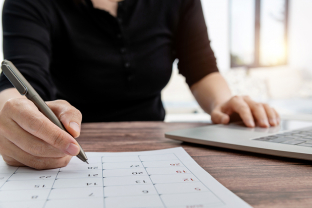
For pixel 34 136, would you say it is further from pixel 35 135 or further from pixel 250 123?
pixel 250 123

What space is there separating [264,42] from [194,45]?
3349 mm

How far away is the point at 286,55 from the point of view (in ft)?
12.0

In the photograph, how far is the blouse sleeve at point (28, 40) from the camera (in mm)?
563

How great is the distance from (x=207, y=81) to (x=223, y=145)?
18.6 inches

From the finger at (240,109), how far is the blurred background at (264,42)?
2.60 m

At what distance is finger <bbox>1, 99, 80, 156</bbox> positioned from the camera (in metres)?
0.27

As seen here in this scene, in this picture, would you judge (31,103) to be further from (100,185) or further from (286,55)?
(286,55)

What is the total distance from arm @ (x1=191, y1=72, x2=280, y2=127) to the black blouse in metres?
0.08

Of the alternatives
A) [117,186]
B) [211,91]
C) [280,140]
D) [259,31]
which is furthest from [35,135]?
[259,31]

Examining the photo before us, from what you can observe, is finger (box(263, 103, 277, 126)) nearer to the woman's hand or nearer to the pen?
the woman's hand

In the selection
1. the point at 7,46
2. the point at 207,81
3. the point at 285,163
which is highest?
the point at 7,46

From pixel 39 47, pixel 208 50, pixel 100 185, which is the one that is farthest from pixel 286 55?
pixel 100 185

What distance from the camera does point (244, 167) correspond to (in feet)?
1.02

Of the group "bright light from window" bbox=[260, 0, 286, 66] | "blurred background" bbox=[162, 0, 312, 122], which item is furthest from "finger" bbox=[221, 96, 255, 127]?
"bright light from window" bbox=[260, 0, 286, 66]
